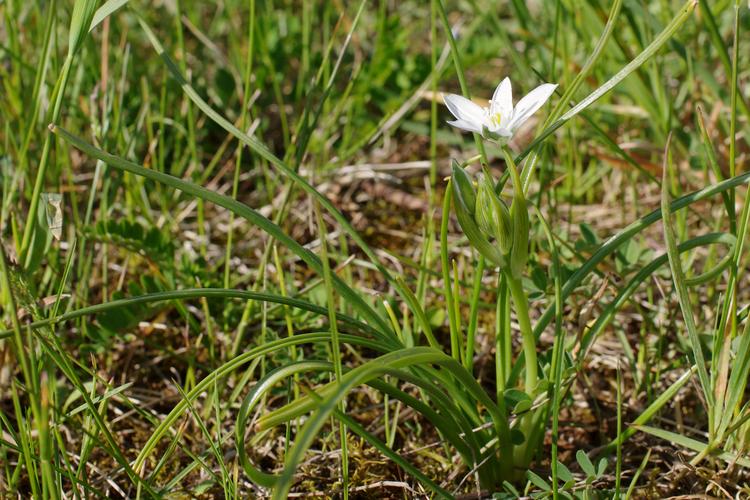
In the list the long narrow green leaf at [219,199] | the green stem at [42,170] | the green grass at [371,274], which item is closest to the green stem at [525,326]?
the green grass at [371,274]

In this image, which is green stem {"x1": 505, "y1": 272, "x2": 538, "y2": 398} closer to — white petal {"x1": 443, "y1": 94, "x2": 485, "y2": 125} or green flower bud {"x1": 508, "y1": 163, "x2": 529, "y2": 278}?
green flower bud {"x1": 508, "y1": 163, "x2": 529, "y2": 278}

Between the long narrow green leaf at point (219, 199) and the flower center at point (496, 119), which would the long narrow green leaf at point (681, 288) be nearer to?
the flower center at point (496, 119)

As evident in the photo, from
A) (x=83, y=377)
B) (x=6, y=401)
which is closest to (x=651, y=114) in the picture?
(x=83, y=377)

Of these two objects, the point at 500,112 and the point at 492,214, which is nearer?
the point at 492,214

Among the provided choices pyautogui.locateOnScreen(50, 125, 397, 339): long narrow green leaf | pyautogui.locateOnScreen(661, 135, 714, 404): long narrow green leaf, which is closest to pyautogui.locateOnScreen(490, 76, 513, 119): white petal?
pyautogui.locateOnScreen(661, 135, 714, 404): long narrow green leaf

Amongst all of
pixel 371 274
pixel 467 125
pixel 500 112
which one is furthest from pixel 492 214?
pixel 371 274

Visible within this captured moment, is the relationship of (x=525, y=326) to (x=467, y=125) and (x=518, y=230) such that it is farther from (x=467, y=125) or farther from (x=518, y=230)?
(x=467, y=125)
